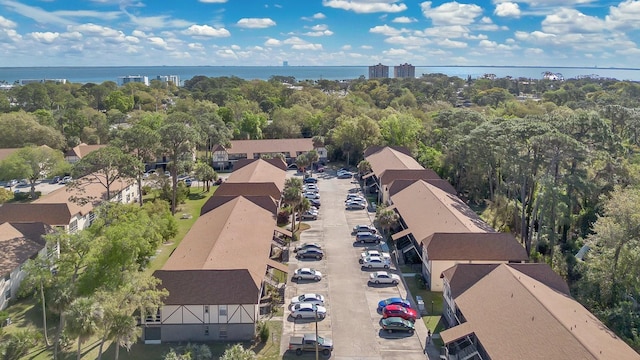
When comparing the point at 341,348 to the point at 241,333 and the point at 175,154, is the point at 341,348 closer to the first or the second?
the point at 241,333

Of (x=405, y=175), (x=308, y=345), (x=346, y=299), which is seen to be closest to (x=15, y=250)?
(x=308, y=345)

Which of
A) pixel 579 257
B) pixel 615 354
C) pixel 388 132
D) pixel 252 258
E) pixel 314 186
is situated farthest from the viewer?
pixel 388 132

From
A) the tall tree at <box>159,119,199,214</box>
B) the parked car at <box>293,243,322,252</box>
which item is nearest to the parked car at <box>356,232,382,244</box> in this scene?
the parked car at <box>293,243,322,252</box>

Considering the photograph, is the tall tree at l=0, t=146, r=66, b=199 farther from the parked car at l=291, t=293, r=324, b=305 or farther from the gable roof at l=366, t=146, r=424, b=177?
the parked car at l=291, t=293, r=324, b=305

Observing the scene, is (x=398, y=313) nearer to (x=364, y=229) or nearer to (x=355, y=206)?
(x=364, y=229)

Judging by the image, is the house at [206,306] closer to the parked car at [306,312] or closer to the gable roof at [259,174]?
the parked car at [306,312]

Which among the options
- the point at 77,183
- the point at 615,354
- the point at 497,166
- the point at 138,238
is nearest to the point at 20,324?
the point at 138,238
